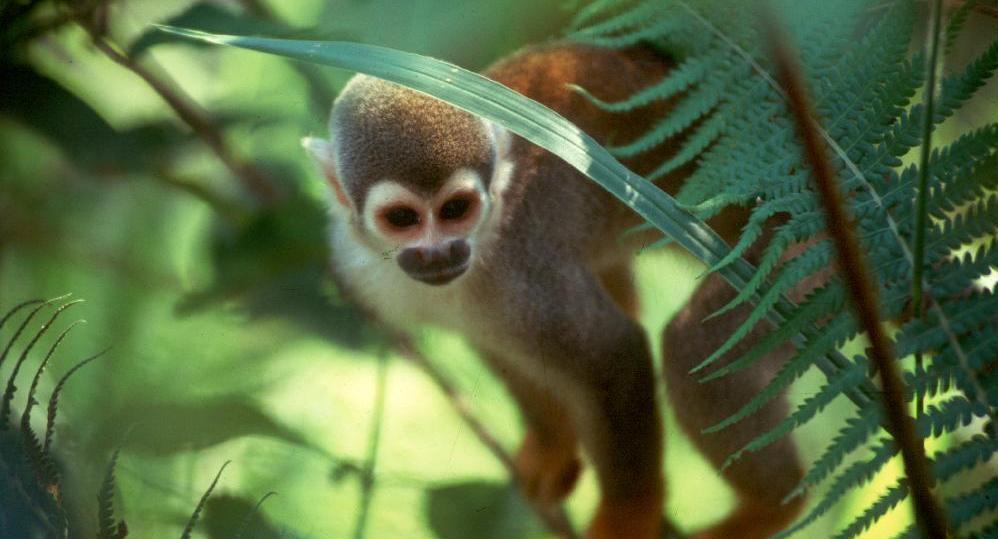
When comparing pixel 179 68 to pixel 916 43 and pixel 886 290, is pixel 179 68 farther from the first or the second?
pixel 886 290

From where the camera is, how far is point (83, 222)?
1776mm

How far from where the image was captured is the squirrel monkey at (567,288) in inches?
54.5

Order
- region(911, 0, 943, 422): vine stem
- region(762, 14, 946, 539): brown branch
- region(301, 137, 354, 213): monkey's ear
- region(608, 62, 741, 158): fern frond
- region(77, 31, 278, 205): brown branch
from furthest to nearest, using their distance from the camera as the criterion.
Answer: region(77, 31, 278, 205): brown branch, region(301, 137, 354, 213): monkey's ear, region(608, 62, 741, 158): fern frond, region(911, 0, 943, 422): vine stem, region(762, 14, 946, 539): brown branch

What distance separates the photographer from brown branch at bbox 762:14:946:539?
17.6 inches

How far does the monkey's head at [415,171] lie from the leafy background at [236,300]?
0.43ft

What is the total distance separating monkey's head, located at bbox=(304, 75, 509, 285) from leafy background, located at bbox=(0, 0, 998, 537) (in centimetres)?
13

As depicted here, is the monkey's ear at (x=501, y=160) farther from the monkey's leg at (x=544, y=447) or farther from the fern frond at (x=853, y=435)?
the fern frond at (x=853, y=435)

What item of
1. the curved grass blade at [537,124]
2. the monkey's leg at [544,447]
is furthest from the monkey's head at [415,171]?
the curved grass blade at [537,124]

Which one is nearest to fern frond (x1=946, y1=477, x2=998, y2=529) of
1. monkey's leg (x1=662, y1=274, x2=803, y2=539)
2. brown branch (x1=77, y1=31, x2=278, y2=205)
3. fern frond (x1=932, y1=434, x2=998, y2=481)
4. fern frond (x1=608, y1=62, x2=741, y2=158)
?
fern frond (x1=932, y1=434, x2=998, y2=481)

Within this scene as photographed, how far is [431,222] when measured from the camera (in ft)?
4.39

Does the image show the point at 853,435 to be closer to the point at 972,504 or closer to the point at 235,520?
the point at 972,504

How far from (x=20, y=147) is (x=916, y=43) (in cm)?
162

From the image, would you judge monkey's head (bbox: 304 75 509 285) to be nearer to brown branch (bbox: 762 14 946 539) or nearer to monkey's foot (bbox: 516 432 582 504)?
monkey's foot (bbox: 516 432 582 504)

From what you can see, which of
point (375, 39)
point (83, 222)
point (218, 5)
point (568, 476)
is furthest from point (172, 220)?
point (568, 476)
